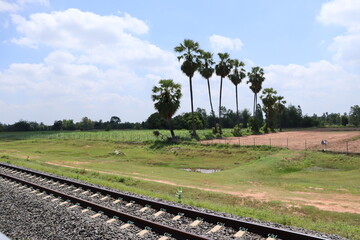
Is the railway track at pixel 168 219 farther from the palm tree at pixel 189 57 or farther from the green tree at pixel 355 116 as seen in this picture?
the green tree at pixel 355 116

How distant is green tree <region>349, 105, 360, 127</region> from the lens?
11632 cm

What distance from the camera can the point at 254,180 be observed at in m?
22.6

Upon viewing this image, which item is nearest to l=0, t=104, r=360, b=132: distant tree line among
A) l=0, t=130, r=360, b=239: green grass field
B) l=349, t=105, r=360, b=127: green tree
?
l=349, t=105, r=360, b=127: green tree

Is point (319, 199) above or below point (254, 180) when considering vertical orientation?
above

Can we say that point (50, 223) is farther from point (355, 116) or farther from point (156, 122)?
point (355, 116)

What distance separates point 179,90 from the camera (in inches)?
2015

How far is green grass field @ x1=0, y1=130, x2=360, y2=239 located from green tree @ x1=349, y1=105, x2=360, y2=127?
95.7m

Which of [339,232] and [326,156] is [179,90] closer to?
[326,156]

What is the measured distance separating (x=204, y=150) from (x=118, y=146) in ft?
58.8

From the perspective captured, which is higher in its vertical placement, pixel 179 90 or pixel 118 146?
pixel 179 90

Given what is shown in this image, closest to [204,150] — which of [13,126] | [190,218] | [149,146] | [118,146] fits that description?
[149,146]

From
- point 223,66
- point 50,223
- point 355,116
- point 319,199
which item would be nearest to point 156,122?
point 223,66

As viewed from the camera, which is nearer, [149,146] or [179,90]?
[149,146]

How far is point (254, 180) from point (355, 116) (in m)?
118
